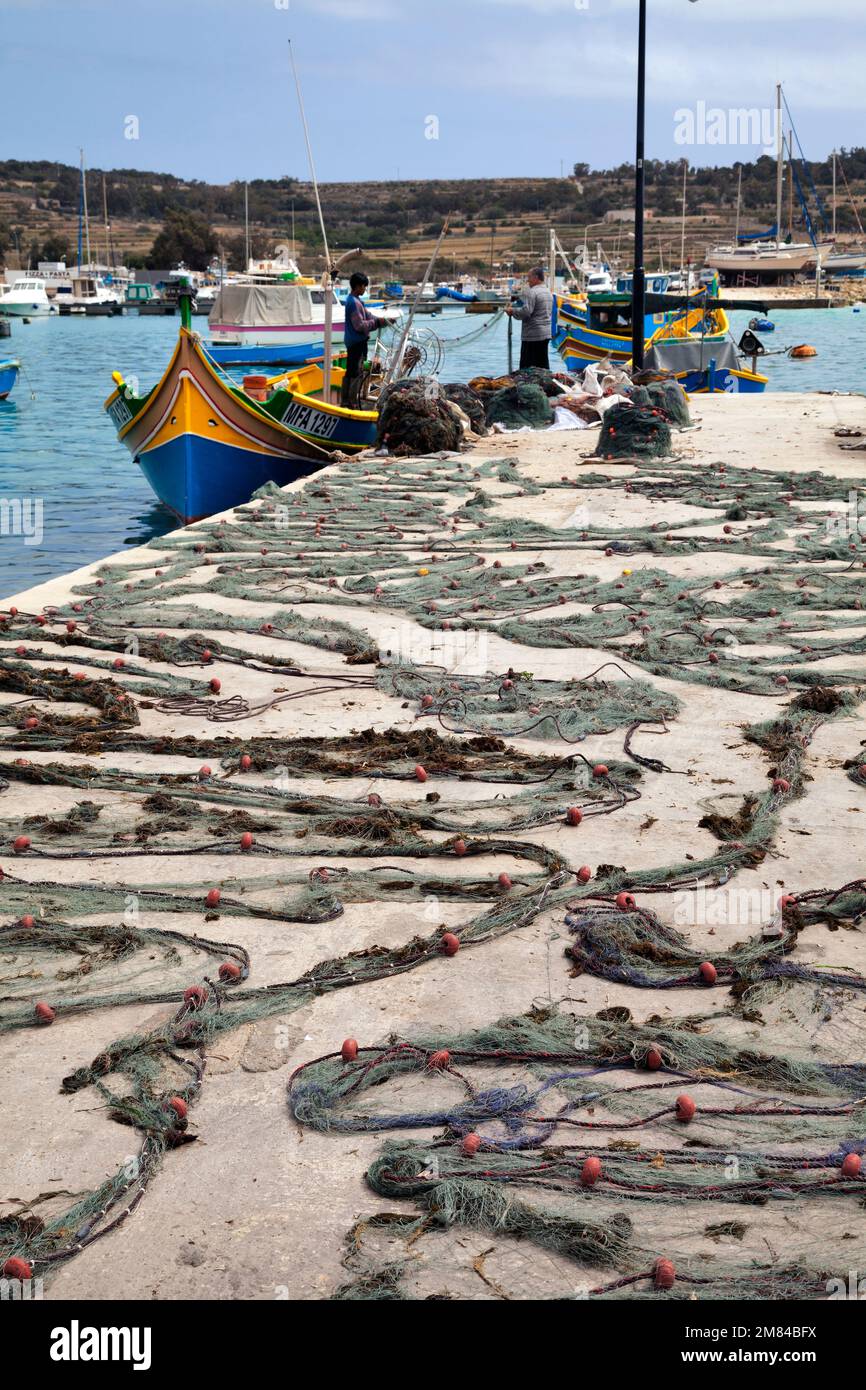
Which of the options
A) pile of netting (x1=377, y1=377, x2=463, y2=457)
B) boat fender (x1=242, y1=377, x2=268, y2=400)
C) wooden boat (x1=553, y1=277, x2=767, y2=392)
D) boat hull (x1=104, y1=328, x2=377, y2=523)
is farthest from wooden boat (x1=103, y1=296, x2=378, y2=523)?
wooden boat (x1=553, y1=277, x2=767, y2=392)

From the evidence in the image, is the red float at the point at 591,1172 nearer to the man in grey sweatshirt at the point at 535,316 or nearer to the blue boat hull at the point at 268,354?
the man in grey sweatshirt at the point at 535,316

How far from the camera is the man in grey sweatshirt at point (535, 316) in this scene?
586 inches

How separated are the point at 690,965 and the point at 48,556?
12.7 meters

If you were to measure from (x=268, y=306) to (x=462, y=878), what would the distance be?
37.7 metres

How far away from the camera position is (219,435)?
526 inches

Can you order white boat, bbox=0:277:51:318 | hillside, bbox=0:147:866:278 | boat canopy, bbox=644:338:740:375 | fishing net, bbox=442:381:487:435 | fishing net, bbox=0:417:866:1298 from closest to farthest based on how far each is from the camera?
fishing net, bbox=0:417:866:1298
fishing net, bbox=442:381:487:435
boat canopy, bbox=644:338:740:375
white boat, bbox=0:277:51:318
hillside, bbox=0:147:866:278

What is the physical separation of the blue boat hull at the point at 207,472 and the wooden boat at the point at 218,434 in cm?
1

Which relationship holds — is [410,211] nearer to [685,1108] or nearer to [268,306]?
[268,306]

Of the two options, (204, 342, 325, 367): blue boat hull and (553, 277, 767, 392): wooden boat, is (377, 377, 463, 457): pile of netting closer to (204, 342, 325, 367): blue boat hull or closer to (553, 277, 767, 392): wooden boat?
(553, 277, 767, 392): wooden boat

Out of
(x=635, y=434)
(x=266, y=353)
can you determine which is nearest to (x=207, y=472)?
(x=635, y=434)

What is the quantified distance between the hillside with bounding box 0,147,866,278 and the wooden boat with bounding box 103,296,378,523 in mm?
81098

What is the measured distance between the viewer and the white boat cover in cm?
3925

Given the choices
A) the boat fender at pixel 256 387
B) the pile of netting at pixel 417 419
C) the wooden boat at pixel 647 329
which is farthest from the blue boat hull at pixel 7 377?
the pile of netting at pixel 417 419

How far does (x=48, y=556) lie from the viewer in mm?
14859
